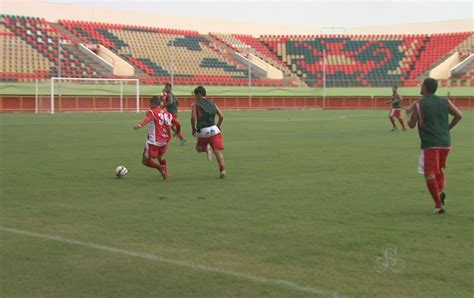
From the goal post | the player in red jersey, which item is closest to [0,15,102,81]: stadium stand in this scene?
the goal post

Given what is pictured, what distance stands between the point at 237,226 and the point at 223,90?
51.9 metres

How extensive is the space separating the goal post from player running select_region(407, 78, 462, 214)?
132 feet

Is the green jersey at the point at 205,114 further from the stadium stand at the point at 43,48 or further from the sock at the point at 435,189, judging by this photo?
the stadium stand at the point at 43,48

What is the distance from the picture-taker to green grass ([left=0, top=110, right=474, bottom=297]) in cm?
612

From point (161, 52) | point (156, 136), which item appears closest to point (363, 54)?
point (161, 52)

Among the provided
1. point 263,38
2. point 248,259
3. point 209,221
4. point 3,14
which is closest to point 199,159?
point 209,221

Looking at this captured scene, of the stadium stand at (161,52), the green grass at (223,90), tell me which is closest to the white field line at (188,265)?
the green grass at (223,90)

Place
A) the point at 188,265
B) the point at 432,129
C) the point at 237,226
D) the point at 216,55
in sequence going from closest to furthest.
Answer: the point at 188,265 < the point at 237,226 < the point at 432,129 < the point at 216,55

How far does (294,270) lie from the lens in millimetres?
6496

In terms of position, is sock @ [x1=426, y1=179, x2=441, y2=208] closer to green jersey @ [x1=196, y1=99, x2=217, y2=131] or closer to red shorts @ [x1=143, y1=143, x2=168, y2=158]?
green jersey @ [x1=196, y1=99, x2=217, y2=131]

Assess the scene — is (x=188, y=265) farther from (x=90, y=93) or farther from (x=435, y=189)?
Result: (x=90, y=93)

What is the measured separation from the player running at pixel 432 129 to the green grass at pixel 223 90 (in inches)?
1662

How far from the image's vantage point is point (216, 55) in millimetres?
69188

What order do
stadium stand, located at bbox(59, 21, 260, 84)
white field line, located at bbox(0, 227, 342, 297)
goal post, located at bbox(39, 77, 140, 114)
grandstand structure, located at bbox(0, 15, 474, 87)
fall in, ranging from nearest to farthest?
1. white field line, located at bbox(0, 227, 342, 297)
2. goal post, located at bbox(39, 77, 140, 114)
3. grandstand structure, located at bbox(0, 15, 474, 87)
4. stadium stand, located at bbox(59, 21, 260, 84)
